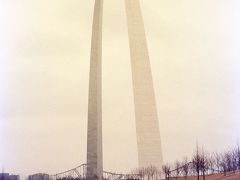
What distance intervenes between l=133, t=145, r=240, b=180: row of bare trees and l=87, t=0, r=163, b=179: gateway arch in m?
0.72

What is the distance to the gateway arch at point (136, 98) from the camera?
31.2m

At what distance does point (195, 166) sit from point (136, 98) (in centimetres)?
553

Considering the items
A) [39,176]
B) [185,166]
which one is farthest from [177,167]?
[39,176]

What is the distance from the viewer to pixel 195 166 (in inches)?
1201

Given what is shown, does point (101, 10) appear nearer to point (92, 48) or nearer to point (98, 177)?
point (92, 48)

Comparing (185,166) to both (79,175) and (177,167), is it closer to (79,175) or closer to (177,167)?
(177,167)

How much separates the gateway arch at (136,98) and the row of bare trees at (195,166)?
724 mm

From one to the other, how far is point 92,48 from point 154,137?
835cm

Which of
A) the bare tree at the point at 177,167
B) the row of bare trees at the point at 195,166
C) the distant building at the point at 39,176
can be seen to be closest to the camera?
the row of bare trees at the point at 195,166

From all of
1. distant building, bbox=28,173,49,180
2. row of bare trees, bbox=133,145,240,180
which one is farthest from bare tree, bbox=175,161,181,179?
distant building, bbox=28,173,49,180

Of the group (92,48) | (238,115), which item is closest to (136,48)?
(92,48)

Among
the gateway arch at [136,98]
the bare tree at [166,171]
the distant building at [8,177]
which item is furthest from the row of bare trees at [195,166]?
the distant building at [8,177]

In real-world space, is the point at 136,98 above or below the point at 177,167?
above

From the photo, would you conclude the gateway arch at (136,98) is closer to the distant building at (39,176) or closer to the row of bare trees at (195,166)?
the row of bare trees at (195,166)
